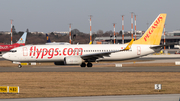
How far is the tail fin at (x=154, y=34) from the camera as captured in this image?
1973 inches

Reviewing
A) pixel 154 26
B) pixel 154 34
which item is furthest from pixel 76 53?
pixel 154 26

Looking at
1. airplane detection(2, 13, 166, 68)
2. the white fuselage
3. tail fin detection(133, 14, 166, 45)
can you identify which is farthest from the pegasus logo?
the white fuselage

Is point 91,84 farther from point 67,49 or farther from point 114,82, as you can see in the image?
point 67,49

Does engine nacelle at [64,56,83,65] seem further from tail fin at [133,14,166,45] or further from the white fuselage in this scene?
tail fin at [133,14,166,45]

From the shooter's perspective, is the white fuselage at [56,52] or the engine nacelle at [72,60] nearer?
the engine nacelle at [72,60]

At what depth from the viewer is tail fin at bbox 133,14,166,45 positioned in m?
50.1

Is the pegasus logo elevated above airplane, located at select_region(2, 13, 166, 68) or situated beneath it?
elevated above

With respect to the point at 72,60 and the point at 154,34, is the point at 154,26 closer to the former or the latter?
the point at 154,34

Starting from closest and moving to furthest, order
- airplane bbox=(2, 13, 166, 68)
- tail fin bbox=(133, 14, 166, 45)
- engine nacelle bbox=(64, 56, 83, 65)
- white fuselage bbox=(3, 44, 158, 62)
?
1. engine nacelle bbox=(64, 56, 83, 65)
2. airplane bbox=(2, 13, 166, 68)
3. white fuselage bbox=(3, 44, 158, 62)
4. tail fin bbox=(133, 14, 166, 45)

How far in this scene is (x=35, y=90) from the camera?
78.2 ft

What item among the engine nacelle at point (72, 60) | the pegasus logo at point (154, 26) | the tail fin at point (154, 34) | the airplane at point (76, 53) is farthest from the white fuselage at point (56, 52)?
the pegasus logo at point (154, 26)

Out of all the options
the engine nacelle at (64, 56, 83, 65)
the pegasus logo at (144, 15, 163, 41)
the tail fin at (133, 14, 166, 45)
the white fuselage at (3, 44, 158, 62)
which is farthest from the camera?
the pegasus logo at (144, 15, 163, 41)

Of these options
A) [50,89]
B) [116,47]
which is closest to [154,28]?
[116,47]

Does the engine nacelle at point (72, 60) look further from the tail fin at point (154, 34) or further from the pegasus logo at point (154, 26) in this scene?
the pegasus logo at point (154, 26)
